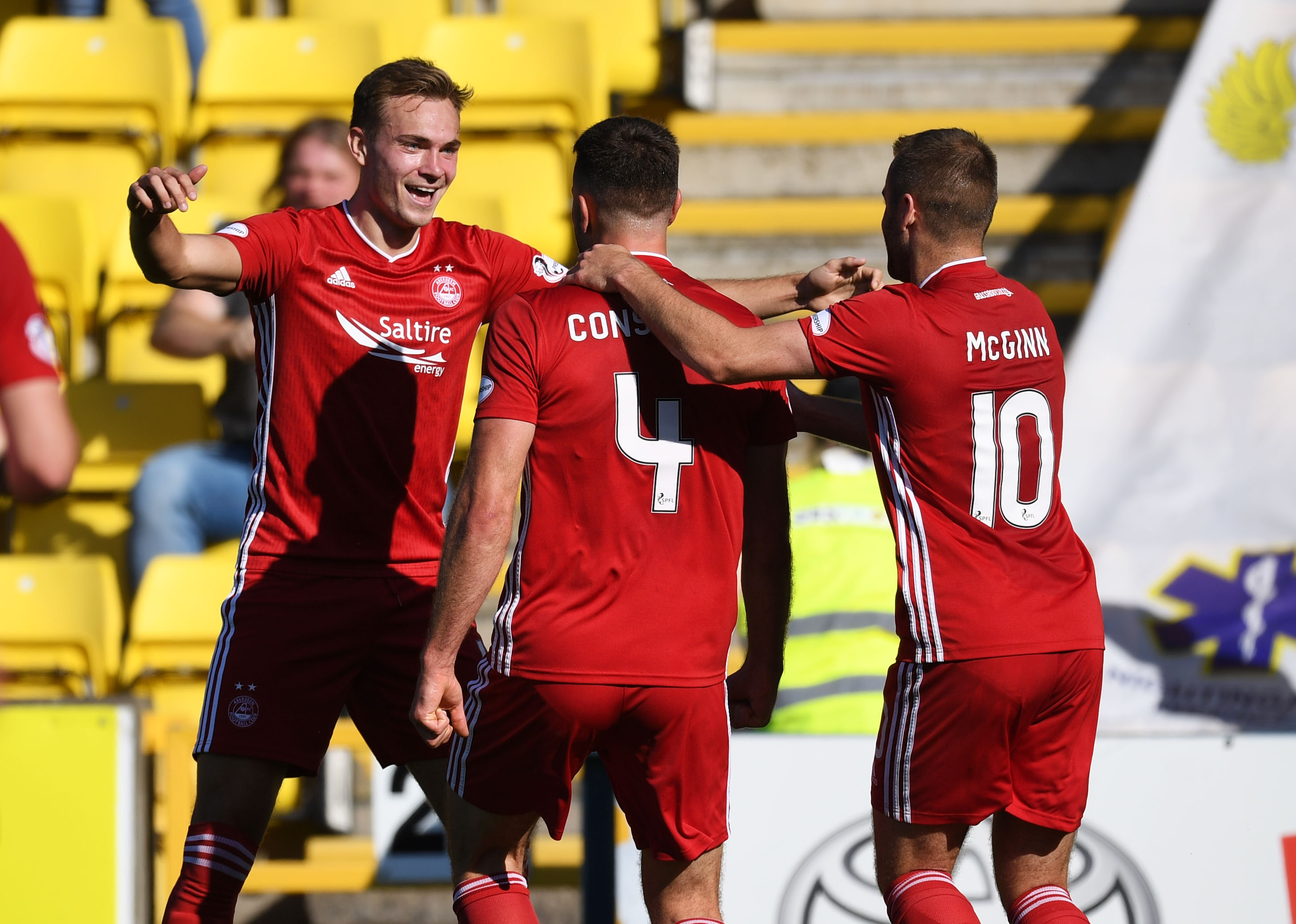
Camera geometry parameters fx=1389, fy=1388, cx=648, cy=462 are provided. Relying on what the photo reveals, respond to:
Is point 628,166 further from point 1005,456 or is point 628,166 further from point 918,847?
point 918,847

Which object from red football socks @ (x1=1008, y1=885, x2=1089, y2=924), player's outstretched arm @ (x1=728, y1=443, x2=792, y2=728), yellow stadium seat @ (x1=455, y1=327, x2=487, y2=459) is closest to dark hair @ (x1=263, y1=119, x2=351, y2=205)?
yellow stadium seat @ (x1=455, y1=327, x2=487, y2=459)

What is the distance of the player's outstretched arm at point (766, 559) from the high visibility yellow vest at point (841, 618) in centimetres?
108

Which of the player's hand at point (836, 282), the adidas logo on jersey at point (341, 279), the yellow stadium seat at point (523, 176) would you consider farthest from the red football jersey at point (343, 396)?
the yellow stadium seat at point (523, 176)

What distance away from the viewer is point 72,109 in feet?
24.8

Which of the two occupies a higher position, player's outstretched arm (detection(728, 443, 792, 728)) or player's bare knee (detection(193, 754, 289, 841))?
player's outstretched arm (detection(728, 443, 792, 728))

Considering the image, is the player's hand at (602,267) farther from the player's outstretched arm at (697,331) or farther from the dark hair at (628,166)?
the dark hair at (628,166)

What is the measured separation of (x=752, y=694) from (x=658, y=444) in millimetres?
723

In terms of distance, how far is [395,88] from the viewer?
3.30 metres

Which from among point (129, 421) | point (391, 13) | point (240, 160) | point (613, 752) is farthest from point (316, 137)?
point (613, 752)

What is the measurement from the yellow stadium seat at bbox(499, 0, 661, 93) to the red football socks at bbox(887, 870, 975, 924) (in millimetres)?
5858

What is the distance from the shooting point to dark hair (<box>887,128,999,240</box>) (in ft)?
10.1

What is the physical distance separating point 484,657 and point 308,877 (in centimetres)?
203

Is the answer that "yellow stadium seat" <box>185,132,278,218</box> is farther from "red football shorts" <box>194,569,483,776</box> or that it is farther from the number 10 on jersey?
the number 10 on jersey

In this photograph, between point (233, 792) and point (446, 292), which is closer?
point (233, 792)
